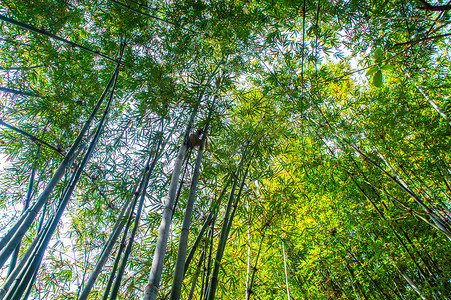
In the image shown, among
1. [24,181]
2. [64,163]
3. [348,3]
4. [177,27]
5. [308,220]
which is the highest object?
[177,27]

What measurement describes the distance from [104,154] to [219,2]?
6.97 ft

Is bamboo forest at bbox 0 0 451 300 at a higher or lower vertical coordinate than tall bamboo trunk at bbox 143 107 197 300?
higher

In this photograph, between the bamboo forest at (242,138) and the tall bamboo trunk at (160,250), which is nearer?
the tall bamboo trunk at (160,250)

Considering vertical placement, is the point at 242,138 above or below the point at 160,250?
above

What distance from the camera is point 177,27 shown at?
2639 millimetres

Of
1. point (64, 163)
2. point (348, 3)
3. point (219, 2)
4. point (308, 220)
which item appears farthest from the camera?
point (308, 220)

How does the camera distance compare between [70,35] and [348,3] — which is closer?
[348,3]

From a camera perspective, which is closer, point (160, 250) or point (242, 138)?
point (160, 250)

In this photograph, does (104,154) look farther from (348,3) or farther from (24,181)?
(348,3)

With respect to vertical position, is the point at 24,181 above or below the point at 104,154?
below

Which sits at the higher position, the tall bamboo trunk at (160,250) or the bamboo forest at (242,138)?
the bamboo forest at (242,138)

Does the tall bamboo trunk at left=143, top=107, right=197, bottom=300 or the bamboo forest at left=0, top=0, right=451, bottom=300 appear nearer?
the tall bamboo trunk at left=143, top=107, right=197, bottom=300

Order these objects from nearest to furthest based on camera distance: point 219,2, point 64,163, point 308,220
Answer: point 64,163 < point 219,2 < point 308,220

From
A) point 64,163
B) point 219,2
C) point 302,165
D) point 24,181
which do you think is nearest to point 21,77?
point 24,181
